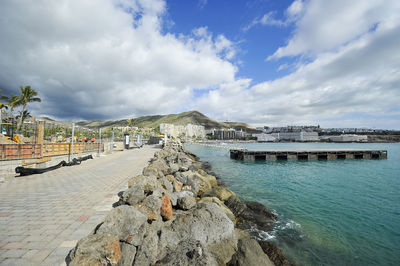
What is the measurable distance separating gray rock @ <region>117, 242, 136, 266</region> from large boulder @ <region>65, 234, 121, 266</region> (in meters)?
0.08

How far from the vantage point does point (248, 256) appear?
388cm

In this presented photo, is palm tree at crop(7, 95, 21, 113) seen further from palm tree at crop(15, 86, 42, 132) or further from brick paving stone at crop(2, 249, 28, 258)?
brick paving stone at crop(2, 249, 28, 258)

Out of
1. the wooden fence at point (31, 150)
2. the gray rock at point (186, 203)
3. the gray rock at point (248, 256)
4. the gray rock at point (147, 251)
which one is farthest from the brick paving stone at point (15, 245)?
the wooden fence at point (31, 150)

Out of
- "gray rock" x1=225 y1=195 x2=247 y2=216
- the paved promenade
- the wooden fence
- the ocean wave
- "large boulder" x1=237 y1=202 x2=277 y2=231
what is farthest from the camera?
A: the wooden fence

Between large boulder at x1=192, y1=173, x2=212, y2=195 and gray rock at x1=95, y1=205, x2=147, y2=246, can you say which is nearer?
gray rock at x1=95, y1=205, x2=147, y2=246

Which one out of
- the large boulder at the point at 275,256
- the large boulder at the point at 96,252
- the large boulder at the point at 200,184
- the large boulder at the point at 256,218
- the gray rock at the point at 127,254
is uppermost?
the large boulder at the point at 96,252

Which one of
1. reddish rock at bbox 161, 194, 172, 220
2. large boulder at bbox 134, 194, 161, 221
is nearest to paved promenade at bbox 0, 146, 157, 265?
large boulder at bbox 134, 194, 161, 221

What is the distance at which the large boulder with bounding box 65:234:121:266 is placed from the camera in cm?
272

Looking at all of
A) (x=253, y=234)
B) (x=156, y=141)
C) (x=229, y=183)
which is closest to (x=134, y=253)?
(x=253, y=234)

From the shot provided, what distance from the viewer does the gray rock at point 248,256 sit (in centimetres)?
380

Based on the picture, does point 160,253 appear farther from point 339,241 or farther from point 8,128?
point 8,128

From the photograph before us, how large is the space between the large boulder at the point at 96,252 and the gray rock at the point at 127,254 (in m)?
0.08

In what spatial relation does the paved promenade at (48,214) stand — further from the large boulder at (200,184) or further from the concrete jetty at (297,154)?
the concrete jetty at (297,154)

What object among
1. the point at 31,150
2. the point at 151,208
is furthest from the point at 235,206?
the point at 31,150
